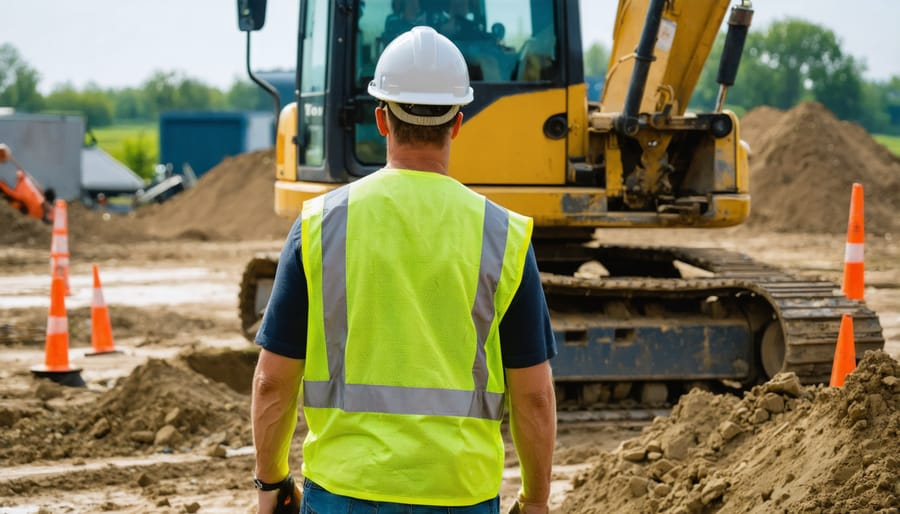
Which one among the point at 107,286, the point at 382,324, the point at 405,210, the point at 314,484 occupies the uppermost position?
the point at 405,210

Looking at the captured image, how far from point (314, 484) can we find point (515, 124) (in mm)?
4922

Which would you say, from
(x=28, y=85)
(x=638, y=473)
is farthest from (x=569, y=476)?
(x=28, y=85)

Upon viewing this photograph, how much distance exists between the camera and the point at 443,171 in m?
2.85

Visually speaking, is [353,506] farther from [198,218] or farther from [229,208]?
[198,218]

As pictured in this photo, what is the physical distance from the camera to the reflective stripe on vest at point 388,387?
8.92 feet

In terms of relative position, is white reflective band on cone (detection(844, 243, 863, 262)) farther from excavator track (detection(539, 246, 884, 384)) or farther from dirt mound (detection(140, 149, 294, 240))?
dirt mound (detection(140, 149, 294, 240))

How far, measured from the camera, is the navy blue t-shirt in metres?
2.80

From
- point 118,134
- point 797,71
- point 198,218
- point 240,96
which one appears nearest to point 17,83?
point 118,134

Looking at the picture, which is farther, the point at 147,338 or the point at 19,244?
the point at 19,244

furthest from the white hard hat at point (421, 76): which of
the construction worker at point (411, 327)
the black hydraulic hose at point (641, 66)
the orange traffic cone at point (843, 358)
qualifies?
the black hydraulic hose at point (641, 66)

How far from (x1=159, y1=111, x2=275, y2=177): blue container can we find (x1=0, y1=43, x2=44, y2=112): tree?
216ft

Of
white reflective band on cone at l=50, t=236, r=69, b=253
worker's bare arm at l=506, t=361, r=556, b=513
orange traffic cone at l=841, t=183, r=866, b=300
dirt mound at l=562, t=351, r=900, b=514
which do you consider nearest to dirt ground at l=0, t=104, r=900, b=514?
dirt mound at l=562, t=351, r=900, b=514

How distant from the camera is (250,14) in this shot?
24.1 ft

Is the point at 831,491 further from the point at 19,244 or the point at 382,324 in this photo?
the point at 19,244
